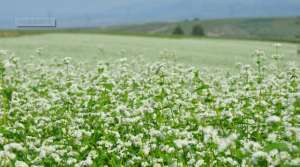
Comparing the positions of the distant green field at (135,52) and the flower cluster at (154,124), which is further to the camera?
the distant green field at (135,52)

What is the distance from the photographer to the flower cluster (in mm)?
7305

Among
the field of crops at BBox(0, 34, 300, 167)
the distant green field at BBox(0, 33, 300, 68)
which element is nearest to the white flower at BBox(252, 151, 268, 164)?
the field of crops at BBox(0, 34, 300, 167)

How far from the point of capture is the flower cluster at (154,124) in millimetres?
7305

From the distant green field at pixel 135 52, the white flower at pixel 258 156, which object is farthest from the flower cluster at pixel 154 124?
the distant green field at pixel 135 52

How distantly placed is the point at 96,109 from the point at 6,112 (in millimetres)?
1831

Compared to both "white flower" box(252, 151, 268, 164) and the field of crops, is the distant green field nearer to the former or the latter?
the field of crops

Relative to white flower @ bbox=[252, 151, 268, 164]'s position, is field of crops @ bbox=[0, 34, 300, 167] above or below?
below

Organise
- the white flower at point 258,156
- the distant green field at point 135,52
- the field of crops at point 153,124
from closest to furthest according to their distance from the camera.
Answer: the white flower at point 258,156 < the field of crops at point 153,124 < the distant green field at point 135,52

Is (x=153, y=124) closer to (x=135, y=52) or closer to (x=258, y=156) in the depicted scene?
(x=258, y=156)

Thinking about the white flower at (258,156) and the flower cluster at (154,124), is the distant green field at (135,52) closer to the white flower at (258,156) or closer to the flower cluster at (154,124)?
the flower cluster at (154,124)

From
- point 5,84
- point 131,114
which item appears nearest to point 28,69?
point 5,84

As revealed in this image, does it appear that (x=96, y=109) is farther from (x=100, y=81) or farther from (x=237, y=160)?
(x=237, y=160)

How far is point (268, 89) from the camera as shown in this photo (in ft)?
42.6

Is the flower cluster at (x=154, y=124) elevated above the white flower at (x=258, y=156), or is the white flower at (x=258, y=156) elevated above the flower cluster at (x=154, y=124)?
the white flower at (x=258, y=156)
